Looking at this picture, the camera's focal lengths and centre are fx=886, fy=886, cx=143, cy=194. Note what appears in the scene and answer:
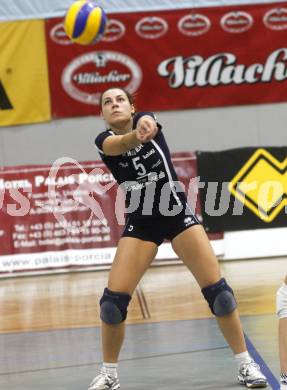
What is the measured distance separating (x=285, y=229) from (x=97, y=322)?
504cm

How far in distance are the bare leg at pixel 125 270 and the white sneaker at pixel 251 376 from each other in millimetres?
914

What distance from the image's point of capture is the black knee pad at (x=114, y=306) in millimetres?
6285

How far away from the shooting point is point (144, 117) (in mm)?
5754

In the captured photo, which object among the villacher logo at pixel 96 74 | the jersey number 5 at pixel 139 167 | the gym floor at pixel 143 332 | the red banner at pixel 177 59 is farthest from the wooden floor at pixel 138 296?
the villacher logo at pixel 96 74

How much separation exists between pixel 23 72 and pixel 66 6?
1354mm

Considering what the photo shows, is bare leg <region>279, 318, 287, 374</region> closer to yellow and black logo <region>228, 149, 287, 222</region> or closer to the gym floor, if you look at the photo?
the gym floor

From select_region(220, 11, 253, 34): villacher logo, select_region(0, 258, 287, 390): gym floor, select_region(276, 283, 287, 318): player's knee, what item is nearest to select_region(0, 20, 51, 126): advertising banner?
select_region(220, 11, 253, 34): villacher logo

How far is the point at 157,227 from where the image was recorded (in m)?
6.44

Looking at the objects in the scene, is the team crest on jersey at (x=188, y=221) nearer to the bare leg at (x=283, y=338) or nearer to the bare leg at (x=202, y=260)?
the bare leg at (x=202, y=260)

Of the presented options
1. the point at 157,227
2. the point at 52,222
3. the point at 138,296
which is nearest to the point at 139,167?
the point at 157,227

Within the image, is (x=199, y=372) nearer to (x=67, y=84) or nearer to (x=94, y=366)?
(x=94, y=366)

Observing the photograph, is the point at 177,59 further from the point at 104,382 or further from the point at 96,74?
the point at 104,382

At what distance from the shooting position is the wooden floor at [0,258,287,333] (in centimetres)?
949

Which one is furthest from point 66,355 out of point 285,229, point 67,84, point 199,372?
point 67,84
